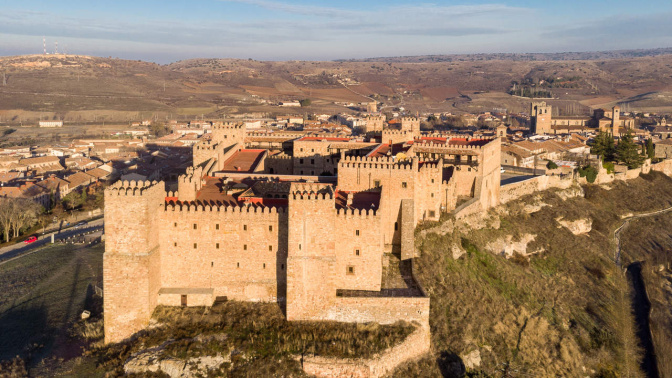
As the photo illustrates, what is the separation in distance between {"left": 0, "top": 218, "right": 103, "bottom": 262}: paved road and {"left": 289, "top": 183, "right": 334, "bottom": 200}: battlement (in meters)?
23.7

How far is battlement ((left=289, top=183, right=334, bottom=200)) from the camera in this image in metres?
19.5

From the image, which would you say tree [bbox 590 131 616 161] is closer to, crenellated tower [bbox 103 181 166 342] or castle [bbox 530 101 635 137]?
castle [bbox 530 101 635 137]

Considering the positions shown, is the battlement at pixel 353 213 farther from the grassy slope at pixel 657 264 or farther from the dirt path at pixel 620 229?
the dirt path at pixel 620 229

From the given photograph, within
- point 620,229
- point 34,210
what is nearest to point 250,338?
point 620,229

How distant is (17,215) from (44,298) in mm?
18401

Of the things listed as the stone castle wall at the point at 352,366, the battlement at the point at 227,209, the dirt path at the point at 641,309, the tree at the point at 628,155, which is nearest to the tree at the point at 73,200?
the battlement at the point at 227,209

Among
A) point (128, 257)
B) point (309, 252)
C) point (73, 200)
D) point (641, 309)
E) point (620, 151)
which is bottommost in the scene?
point (641, 309)

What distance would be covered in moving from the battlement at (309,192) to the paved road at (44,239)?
77.7 ft

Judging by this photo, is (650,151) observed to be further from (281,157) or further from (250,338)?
(250,338)

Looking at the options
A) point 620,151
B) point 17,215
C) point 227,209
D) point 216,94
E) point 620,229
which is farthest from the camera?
point 216,94

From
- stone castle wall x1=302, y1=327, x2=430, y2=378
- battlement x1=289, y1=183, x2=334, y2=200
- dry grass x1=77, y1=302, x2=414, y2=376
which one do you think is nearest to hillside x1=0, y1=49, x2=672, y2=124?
battlement x1=289, y1=183, x2=334, y2=200

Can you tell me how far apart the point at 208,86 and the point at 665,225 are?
148 metres

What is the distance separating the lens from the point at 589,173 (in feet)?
149

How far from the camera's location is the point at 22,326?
2328cm
